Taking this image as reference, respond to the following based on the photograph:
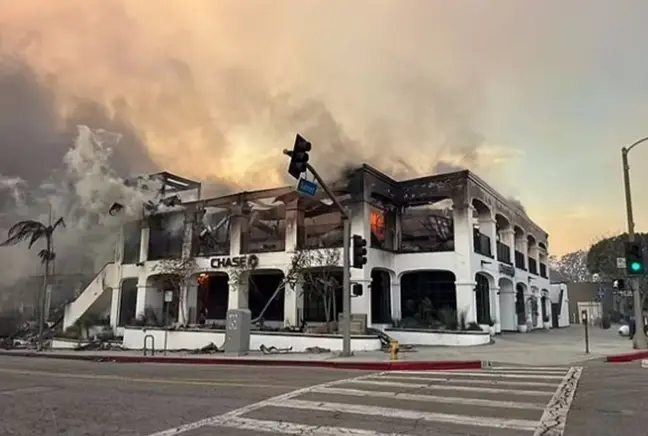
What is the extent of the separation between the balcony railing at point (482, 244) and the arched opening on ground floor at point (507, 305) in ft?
14.3

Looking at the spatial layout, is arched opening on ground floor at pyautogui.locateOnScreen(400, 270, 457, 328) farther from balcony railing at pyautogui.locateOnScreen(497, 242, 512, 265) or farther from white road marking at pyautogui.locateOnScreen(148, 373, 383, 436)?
white road marking at pyautogui.locateOnScreen(148, 373, 383, 436)

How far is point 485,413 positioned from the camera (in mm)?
7598

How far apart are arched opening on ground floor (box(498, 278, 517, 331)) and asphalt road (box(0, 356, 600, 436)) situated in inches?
878

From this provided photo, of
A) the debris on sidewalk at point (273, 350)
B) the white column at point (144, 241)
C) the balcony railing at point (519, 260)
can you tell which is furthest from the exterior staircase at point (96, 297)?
the balcony railing at point (519, 260)

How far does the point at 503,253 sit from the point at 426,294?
23.5 ft

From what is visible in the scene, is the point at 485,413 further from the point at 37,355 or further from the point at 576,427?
the point at 37,355

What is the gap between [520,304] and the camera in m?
38.2

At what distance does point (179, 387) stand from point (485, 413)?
5.81 metres

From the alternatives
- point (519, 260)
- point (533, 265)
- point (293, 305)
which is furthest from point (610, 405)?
point (533, 265)

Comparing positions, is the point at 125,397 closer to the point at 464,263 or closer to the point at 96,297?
the point at 464,263

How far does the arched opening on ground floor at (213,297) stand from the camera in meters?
34.7

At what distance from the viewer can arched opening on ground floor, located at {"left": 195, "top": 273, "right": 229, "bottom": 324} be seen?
34.7 m

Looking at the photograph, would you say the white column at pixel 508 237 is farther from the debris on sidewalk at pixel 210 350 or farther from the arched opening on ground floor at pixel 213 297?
the debris on sidewalk at pixel 210 350

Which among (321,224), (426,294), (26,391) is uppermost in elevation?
(321,224)
